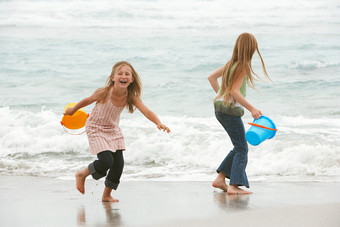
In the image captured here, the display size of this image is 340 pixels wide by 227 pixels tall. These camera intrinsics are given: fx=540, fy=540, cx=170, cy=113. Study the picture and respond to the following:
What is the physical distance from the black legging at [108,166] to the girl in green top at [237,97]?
0.90m

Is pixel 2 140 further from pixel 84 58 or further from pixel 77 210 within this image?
pixel 84 58

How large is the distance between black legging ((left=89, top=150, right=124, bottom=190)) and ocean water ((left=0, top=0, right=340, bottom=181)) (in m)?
1.48

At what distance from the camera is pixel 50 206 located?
386 cm

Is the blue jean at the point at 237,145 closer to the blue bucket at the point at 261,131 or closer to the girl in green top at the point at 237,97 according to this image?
the girl in green top at the point at 237,97

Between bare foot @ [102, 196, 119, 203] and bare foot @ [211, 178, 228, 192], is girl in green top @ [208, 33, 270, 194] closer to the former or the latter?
bare foot @ [211, 178, 228, 192]

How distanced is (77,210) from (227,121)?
1379 millimetres

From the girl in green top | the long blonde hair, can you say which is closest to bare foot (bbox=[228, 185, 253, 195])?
the girl in green top

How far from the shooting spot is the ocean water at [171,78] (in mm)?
6484

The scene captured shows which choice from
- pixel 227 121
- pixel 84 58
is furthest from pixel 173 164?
pixel 84 58

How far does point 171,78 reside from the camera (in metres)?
14.6

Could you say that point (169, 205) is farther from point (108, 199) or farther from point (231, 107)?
point (231, 107)

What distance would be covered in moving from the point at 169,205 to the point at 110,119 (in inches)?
30.4

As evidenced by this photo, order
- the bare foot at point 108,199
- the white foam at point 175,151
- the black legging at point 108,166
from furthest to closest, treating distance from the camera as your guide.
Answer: the white foam at point 175,151, the bare foot at point 108,199, the black legging at point 108,166

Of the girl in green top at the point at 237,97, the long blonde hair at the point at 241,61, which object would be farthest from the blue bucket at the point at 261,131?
the long blonde hair at the point at 241,61
